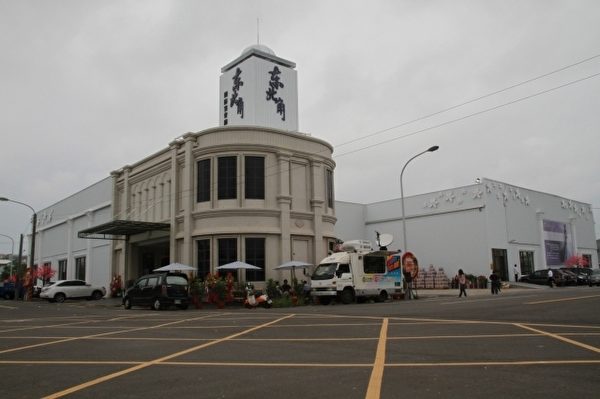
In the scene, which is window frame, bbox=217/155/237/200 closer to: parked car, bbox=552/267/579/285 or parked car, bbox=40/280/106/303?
parked car, bbox=40/280/106/303

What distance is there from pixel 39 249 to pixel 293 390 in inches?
2465

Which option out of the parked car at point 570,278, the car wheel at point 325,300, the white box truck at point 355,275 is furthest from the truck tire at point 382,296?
the parked car at point 570,278

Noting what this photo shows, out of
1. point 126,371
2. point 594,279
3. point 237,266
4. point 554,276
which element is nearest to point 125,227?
point 237,266

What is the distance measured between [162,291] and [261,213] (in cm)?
798

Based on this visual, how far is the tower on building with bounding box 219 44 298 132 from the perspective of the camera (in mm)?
41688

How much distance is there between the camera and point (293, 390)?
631cm

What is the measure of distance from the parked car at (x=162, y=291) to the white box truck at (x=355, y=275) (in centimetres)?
640

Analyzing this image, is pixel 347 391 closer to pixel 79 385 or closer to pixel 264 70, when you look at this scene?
pixel 79 385

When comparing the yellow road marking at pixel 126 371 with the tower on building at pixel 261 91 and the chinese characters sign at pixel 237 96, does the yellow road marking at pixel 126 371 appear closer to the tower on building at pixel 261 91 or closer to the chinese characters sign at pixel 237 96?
the tower on building at pixel 261 91

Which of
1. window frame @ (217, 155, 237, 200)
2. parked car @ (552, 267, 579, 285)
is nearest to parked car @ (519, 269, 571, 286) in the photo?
parked car @ (552, 267, 579, 285)

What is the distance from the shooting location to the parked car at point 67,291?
36000mm

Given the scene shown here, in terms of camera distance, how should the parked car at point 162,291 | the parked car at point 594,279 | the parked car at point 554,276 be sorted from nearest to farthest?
the parked car at point 162,291, the parked car at point 594,279, the parked car at point 554,276

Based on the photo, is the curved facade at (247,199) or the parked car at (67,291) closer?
the curved facade at (247,199)

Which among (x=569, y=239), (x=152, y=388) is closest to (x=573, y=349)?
(x=152, y=388)
